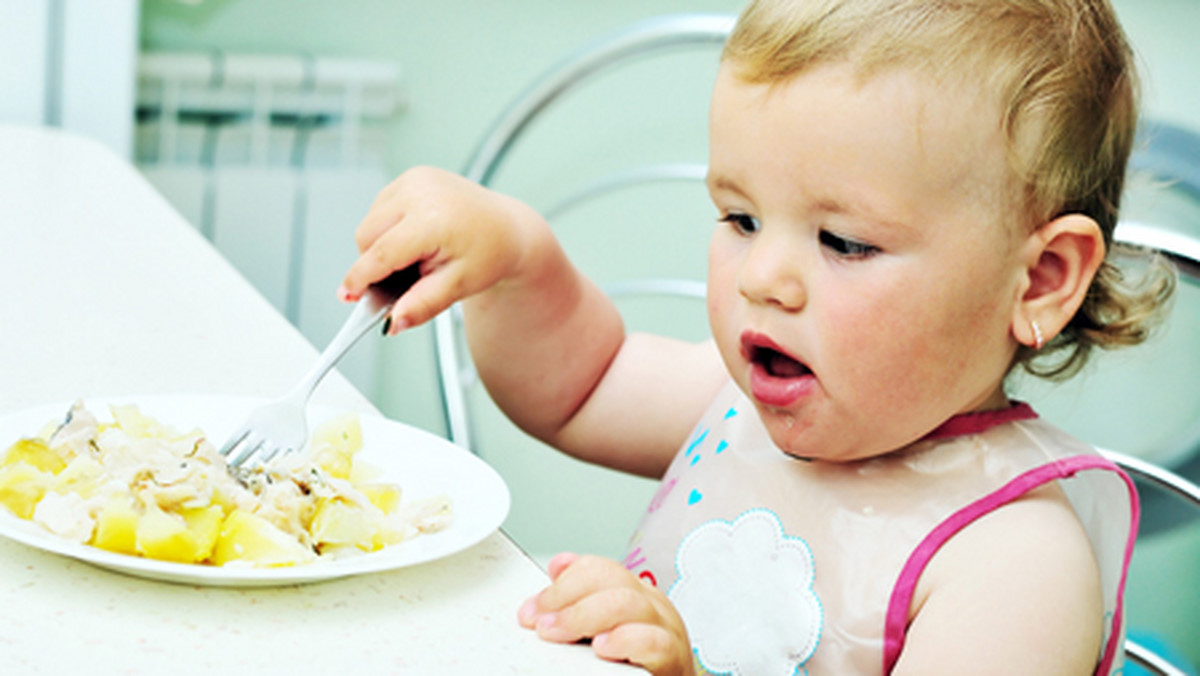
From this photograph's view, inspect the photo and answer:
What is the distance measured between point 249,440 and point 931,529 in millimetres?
360

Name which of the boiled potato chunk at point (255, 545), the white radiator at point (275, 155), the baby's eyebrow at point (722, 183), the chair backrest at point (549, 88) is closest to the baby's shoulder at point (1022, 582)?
the baby's eyebrow at point (722, 183)

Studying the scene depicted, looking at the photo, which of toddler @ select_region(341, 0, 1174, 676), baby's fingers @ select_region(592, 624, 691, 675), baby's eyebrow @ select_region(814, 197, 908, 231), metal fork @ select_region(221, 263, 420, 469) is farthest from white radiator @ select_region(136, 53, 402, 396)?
baby's fingers @ select_region(592, 624, 691, 675)

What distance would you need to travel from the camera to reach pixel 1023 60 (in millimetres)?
580

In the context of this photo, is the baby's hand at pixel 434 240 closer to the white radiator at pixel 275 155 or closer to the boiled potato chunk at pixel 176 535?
the boiled potato chunk at pixel 176 535

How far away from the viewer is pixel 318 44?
1775 mm

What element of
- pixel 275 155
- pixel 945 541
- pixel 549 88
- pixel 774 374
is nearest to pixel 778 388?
pixel 774 374

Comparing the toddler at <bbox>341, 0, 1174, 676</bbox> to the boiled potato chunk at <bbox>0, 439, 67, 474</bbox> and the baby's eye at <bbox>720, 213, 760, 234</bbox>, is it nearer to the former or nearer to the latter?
the baby's eye at <bbox>720, 213, 760, 234</bbox>

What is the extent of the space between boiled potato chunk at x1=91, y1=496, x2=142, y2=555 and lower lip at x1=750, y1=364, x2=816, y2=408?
32cm

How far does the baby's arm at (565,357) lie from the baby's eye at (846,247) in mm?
245

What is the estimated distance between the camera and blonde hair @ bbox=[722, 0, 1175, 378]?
577mm

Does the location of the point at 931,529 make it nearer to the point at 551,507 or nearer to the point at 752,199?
the point at 752,199

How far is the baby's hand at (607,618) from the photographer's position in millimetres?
453

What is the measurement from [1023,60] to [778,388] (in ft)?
0.66

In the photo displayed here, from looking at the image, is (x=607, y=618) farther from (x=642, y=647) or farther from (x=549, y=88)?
(x=549, y=88)
